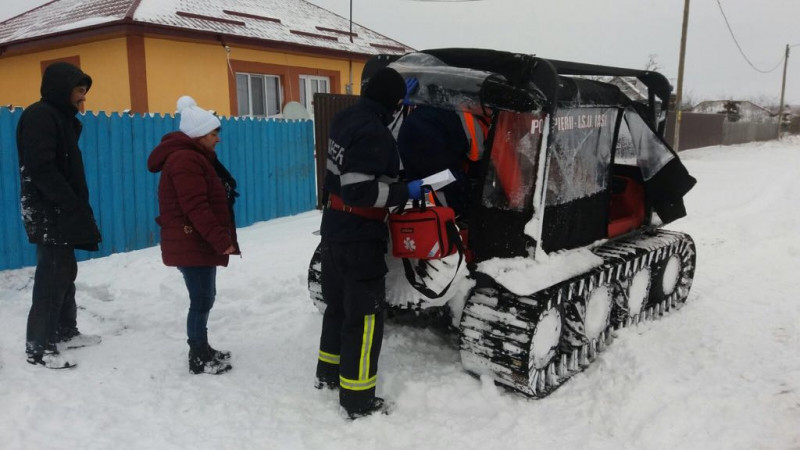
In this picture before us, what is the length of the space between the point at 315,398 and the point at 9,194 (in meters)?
4.30

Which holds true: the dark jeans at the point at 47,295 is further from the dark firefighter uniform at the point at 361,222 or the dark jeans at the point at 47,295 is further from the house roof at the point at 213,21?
the house roof at the point at 213,21

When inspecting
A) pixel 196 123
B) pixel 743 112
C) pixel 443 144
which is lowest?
pixel 443 144

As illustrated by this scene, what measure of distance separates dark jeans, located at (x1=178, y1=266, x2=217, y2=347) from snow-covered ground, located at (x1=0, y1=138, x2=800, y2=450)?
278 millimetres

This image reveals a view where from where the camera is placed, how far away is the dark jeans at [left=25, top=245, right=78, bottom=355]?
3.84 metres

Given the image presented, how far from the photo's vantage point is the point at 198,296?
378cm

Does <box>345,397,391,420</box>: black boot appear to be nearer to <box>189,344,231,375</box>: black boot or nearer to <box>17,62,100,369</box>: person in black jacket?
<box>189,344,231,375</box>: black boot

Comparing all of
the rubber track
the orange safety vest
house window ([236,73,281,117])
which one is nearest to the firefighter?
the orange safety vest

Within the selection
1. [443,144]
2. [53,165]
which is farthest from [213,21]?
[443,144]

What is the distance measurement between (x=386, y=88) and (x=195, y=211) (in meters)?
1.36

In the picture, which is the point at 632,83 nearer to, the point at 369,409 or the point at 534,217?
the point at 534,217

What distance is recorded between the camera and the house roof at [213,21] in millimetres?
11445

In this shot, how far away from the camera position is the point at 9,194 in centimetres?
591

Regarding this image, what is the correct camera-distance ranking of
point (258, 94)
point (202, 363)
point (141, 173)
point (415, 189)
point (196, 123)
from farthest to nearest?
1. point (258, 94)
2. point (141, 173)
3. point (202, 363)
4. point (196, 123)
5. point (415, 189)

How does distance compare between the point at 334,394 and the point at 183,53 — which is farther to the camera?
the point at 183,53
